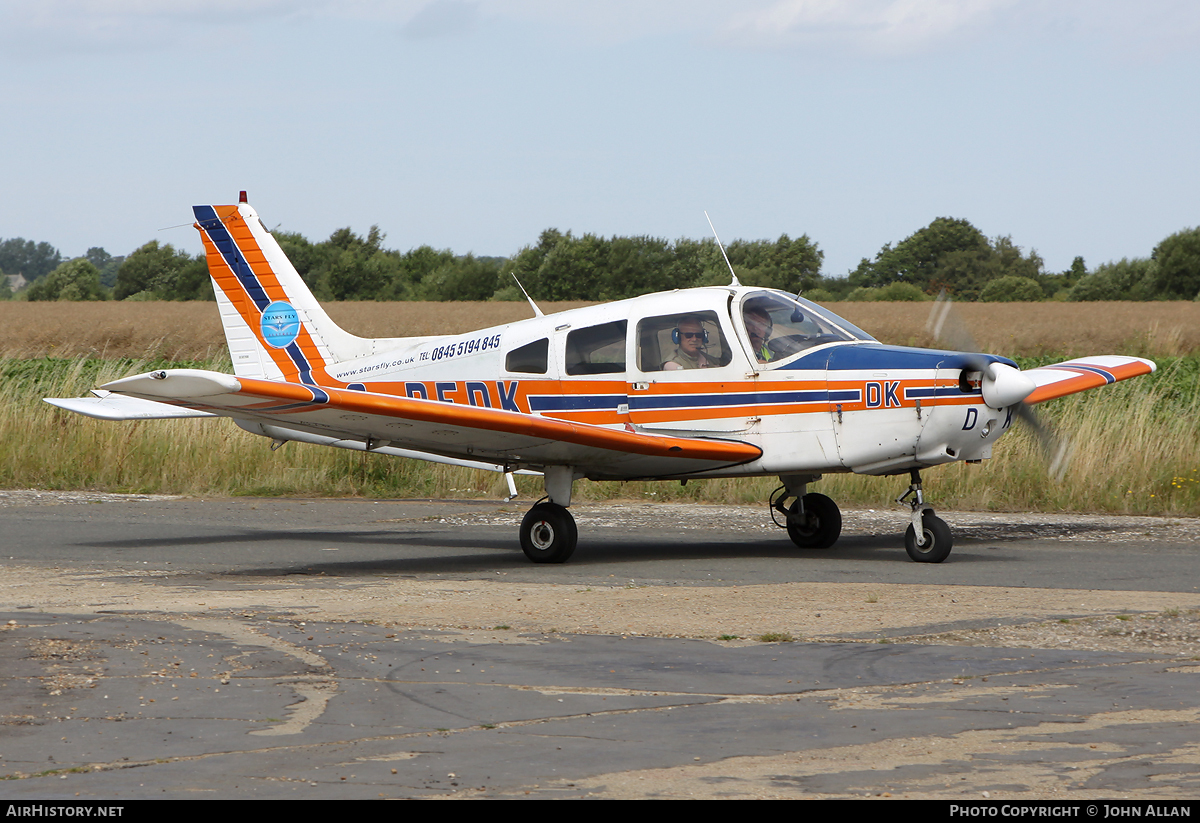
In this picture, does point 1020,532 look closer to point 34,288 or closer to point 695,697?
point 695,697

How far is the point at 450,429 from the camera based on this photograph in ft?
36.4

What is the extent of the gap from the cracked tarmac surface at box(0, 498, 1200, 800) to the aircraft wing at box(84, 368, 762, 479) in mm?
914

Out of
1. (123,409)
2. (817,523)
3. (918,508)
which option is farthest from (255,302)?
(918,508)

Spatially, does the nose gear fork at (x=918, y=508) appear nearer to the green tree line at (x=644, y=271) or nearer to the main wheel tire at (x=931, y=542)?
the main wheel tire at (x=931, y=542)

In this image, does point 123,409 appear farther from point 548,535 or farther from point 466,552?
point 548,535

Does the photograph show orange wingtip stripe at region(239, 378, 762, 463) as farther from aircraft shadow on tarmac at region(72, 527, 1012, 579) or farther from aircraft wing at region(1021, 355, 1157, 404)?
aircraft wing at region(1021, 355, 1157, 404)

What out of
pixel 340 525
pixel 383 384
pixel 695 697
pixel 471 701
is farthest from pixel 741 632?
pixel 340 525

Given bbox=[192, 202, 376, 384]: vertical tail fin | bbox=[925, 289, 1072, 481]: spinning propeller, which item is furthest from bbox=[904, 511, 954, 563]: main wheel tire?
bbox=[192, 202, 376, 384]: vertical tail fin

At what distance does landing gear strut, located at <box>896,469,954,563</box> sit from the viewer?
11047mm

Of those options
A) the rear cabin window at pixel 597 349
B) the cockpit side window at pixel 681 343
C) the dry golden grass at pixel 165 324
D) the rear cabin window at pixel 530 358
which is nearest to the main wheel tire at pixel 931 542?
the cockpit side window at pixel 681 343

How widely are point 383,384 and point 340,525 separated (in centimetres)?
217

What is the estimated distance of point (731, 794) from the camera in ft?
14.8

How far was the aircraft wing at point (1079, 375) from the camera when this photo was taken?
12.5 meters
